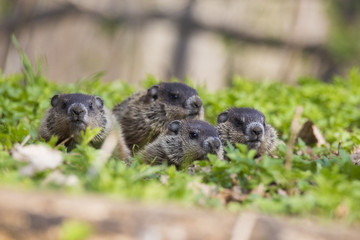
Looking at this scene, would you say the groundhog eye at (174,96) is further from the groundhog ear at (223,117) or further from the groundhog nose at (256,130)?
the groundhog nose at (256,130)

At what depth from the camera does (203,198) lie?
426cm

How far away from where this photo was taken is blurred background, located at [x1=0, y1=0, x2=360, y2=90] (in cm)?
1452

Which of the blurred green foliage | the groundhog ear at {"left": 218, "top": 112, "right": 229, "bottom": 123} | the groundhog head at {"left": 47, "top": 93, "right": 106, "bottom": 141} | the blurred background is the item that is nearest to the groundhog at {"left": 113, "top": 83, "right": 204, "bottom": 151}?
the groundhog ear at {"left": 218, "top": 112, "right": 229, "bottom": 123}

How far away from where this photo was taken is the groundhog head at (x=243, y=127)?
6578 mm

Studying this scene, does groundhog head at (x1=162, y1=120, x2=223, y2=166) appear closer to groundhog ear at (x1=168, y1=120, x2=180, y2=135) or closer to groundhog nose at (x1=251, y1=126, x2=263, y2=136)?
groundhog ear at (x1=168, y1=120, x2=180, y2=135)

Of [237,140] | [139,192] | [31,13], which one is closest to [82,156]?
[139,192]

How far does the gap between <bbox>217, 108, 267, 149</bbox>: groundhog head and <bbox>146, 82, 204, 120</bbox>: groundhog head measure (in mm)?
584

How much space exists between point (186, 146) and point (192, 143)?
9 centimetres

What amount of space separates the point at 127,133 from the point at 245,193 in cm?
358

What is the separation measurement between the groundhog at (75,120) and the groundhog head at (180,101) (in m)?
1.13

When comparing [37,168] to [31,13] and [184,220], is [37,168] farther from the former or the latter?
[31,13]

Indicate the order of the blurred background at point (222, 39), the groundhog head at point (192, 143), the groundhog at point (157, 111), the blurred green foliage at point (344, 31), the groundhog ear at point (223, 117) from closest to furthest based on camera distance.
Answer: the groundhog head at point (192, 143) < the groundhog ear at point (223, 117) < the groundhog at point (157, 111) < the blurred background at point (222, 39) < the blurred green foliage at point (344, 31)

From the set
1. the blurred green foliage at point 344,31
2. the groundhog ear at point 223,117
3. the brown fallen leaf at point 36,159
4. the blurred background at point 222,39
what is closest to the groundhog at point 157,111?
the groundhog ear at point 223,117

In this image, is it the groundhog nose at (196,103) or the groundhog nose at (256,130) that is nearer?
the groundhog nose at (256,130)
